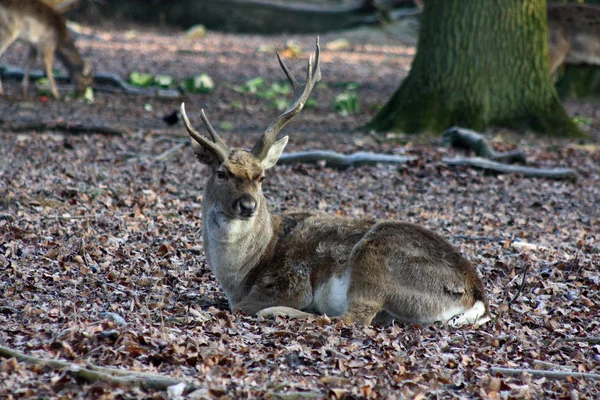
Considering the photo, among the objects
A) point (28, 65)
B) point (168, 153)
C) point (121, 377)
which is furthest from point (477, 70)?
point (121, 377)

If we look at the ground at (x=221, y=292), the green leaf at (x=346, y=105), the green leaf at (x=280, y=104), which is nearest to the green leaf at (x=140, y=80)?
the ground at (x=221, y=292)

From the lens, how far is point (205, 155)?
20.3 feet

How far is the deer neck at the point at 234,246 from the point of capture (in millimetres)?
6004

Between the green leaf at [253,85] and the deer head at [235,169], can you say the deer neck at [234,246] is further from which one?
the green leaf at [253,85]

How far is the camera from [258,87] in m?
18.6

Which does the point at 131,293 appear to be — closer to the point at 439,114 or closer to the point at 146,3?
the point at 439,114

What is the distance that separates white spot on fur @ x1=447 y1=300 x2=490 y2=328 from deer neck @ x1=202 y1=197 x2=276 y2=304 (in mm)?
1451

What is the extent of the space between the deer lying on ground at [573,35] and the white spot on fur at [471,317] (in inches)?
468

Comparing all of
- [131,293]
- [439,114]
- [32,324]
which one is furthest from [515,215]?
[32,324]

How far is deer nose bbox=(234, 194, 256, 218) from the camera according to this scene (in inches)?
225

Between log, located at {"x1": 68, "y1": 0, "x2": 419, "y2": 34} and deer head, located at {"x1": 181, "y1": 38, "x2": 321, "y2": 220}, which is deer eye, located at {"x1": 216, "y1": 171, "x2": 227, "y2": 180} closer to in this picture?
deer head, located at {"x1": 181, "y1": 38, "x2": 321, "y2": 220}

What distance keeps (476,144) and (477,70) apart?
156cm

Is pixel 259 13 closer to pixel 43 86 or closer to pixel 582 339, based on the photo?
pixel 43 86

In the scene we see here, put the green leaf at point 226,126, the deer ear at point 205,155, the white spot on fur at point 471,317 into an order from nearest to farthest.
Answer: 1. the white spot on fur at point 471,317
2. the deer ear at point 205,155
3. the green leaf at point 226,126
